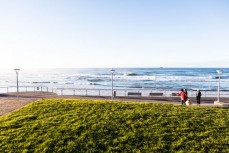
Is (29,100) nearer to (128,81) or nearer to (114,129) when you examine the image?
(114,129)

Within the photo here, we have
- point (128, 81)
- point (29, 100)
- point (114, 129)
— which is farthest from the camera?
point (128, 81)

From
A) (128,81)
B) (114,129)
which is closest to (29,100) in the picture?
(114,129)

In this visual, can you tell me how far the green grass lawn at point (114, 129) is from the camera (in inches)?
368

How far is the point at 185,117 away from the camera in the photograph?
A: 1223 cm

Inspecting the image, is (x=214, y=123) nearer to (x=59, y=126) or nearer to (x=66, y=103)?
(x=59, y=126)

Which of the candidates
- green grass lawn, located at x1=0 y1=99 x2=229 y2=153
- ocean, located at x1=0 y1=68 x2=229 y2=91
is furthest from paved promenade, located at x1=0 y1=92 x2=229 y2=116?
ocean, located at x1=0 y1=68 x2=229 y2=91

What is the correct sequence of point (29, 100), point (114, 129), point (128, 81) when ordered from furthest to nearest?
point (128, 81) < point (29, 100) < point (114, 129)

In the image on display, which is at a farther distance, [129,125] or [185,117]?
[185,117]

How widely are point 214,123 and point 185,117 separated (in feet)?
4.69

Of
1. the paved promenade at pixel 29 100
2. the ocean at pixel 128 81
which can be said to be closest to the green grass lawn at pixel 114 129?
the paved promenade at pixel 29 100

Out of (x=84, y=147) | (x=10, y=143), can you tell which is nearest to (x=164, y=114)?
(x=84, y=147)

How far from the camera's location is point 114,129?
420 inches

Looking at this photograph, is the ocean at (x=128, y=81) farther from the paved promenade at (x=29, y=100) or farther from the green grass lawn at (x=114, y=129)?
the green grass lawn at (x=114, y=129)

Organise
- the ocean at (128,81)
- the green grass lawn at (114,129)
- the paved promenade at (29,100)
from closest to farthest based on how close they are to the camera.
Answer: the green grass lawn at (114,129)
the paved promenade at (29,100)
the ocean at (128,81)
